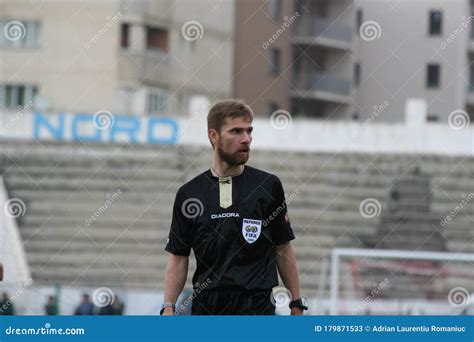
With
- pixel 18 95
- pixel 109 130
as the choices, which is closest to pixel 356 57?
pixel 109 130

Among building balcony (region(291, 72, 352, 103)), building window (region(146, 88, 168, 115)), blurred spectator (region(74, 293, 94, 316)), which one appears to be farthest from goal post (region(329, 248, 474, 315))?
building window (region(146, 88, 168, 115))

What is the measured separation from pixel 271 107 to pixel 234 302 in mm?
15816

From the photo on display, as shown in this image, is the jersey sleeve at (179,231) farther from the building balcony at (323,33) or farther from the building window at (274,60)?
the building window at (274,60)

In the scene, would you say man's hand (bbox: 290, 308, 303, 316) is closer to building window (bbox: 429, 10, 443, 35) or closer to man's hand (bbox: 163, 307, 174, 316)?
man's hand (bbox: 163, 307, 174, 316)

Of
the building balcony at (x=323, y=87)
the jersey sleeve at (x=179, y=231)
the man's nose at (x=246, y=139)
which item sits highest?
the building balcony at (x=323, y=87)

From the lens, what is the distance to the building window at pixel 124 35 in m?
21.6

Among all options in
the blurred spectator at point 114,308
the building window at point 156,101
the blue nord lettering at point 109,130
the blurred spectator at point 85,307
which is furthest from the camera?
the building window at point 156,101

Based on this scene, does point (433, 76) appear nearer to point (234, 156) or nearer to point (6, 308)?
point (6, 308)

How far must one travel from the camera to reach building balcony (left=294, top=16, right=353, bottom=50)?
783 inches

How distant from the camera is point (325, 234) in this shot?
60.5ft

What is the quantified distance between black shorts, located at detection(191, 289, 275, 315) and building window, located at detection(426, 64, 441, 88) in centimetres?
1306

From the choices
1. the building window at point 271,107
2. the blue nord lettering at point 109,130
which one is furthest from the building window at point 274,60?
the blue nord lettering at point 109,130

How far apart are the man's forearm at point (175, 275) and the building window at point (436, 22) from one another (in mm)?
13361
